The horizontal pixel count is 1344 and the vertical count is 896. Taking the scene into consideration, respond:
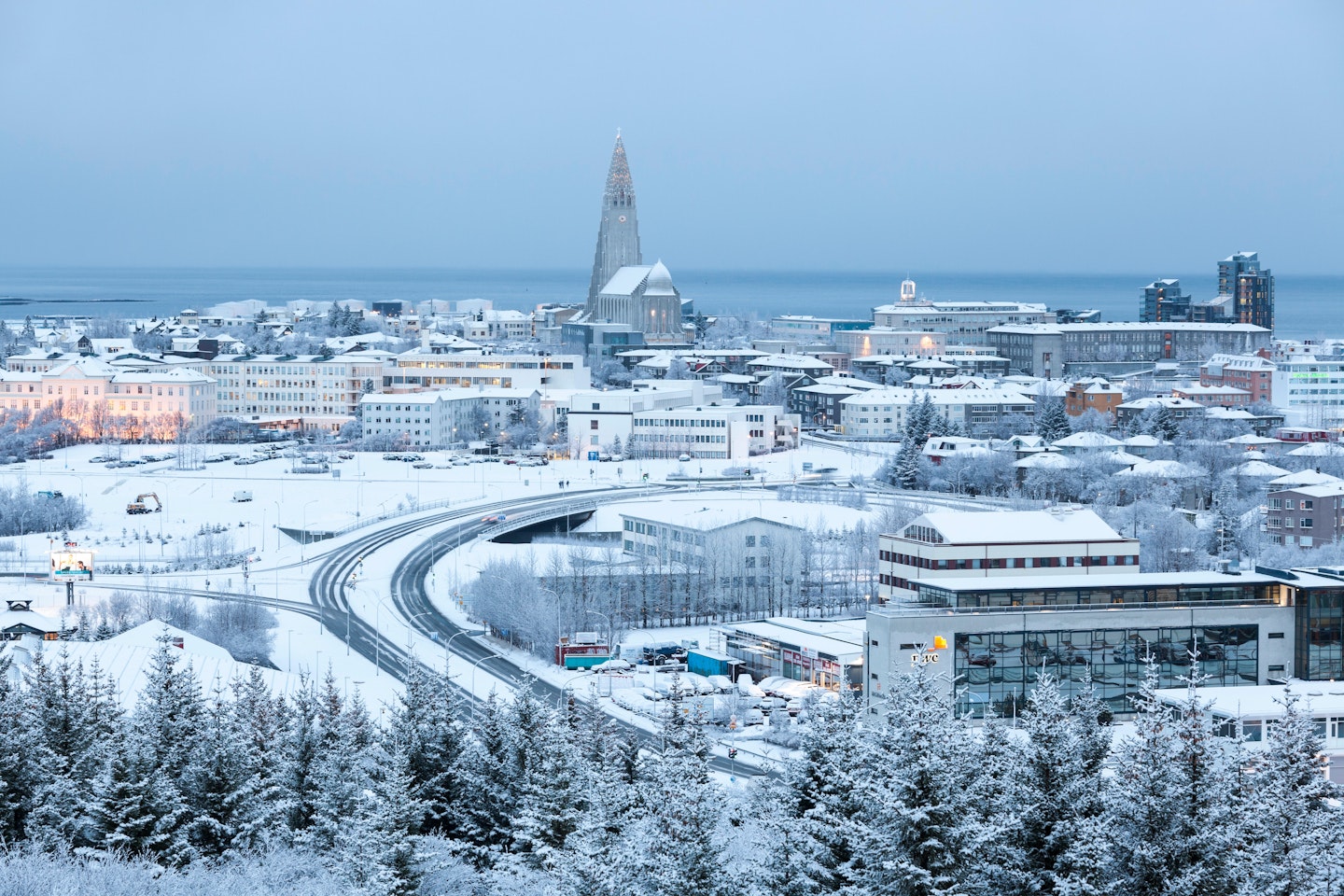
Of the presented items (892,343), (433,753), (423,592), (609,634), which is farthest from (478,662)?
(892,343)

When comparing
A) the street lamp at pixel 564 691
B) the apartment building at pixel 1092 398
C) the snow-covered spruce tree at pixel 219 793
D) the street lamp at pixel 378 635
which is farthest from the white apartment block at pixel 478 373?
the snow-covered spruce tree at pixel 219 793

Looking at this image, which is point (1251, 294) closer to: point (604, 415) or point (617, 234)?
point (617, 234)

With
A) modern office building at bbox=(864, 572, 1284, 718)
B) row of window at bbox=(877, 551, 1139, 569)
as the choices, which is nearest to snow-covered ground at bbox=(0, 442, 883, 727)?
modern office building at bbox=(864, 572, 1284, 718)

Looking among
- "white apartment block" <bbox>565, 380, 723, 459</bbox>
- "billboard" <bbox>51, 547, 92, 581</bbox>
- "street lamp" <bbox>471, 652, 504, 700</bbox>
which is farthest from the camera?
"white apartment block" <bbox>565, 380, 723, 459</bbox>

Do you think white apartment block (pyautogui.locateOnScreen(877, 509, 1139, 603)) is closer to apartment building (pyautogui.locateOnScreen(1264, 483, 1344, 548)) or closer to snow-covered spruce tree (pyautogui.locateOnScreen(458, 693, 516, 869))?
apartment building (pyautogui.locateOnScreen(1264, 483, 1344, 548))

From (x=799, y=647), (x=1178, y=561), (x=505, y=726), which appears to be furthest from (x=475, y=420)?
(x=505, y=726)
